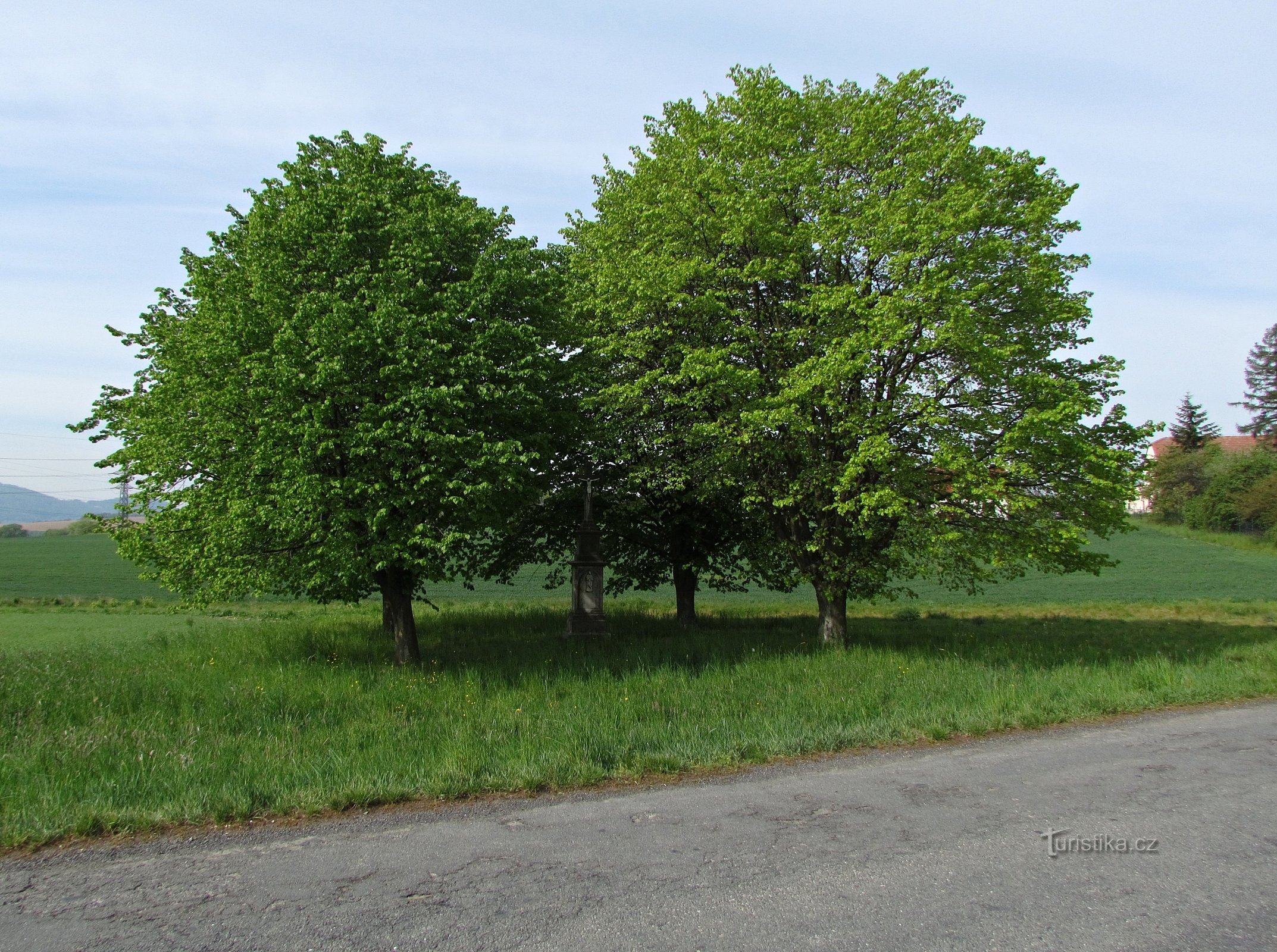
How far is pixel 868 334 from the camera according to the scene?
13211mm

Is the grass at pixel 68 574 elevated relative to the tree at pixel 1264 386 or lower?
lower

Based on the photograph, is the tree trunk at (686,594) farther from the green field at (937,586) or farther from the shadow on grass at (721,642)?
the green field at (937,586)

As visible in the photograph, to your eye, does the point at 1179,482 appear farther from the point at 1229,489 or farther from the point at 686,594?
Answer: the point at 686,594

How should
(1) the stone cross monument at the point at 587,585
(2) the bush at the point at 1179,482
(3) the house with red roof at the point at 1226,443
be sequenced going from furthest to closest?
(3) the house with red roof at the point at 1226,443 → (2) the bush at the point at 1179,482 → (1) the stone cross monument at the point at 587,585

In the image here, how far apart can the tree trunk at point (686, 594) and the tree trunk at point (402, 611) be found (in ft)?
26.4

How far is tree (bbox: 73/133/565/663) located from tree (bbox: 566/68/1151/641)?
3.36 metres

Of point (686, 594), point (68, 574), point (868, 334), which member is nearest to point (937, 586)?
point (686, 594)

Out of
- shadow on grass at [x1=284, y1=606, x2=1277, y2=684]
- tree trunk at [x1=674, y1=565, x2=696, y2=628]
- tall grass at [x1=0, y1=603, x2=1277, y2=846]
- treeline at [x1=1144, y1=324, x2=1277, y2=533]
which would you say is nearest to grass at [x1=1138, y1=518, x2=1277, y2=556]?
treeline at [x1=1144, y1=324, x2=1277, y2=533]

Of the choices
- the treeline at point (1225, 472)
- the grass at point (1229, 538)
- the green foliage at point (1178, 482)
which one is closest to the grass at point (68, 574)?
the treeline at point (1225, 472)

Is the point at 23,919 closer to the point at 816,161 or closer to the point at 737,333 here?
the point at 737,333

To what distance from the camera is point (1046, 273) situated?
525 inches

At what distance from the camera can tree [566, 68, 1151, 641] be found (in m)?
13.3

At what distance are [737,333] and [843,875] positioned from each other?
11916 millimetres

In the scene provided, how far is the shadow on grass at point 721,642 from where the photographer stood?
14.3m
